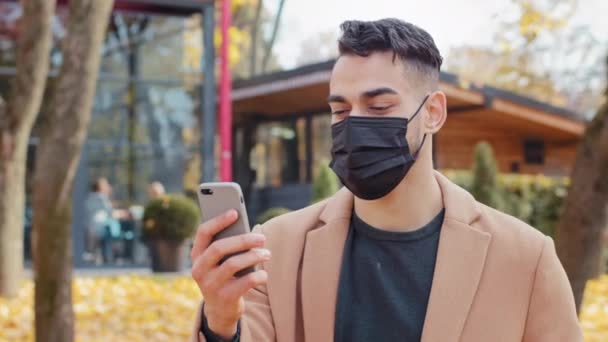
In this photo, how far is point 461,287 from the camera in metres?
2.57

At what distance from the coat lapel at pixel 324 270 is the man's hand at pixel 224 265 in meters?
0.30

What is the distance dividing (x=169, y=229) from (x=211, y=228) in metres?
15.2

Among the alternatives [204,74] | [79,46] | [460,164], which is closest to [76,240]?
[204,74]

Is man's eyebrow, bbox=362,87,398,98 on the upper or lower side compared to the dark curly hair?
lower

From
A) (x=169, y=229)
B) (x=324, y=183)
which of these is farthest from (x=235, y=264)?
(x=324, y=183)

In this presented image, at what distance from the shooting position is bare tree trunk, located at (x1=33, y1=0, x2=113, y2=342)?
703 centimetres

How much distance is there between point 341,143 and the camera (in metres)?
2.71

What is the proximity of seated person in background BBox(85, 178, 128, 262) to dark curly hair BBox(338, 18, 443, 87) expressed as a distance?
59.3ft

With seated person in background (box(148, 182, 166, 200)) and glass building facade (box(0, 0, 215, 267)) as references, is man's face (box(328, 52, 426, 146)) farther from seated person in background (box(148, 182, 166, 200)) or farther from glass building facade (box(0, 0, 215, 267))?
glass building facade (box(0, 0, 215, 267))

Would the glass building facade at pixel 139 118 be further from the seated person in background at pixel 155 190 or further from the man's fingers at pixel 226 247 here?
the man's fingers at pixel 226 247

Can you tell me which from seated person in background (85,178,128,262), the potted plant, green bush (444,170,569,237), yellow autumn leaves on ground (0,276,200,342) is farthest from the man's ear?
seated person in background (85,178,128,262)

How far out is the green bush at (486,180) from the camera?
18859mm

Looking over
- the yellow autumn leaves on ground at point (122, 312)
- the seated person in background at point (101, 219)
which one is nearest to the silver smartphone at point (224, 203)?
the yellow autumn leaves on ground at point (122, 312)

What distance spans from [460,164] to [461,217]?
73.9 feet
